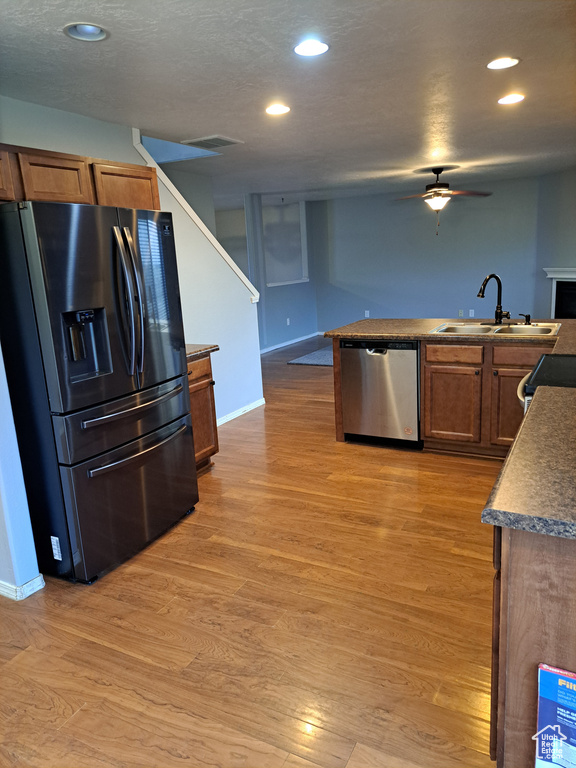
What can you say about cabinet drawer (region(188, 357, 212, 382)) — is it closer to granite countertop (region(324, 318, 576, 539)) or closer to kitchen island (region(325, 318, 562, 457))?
kitchen island (region(325, 318, 562, 457))

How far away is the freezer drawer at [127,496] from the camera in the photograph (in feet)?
8.23

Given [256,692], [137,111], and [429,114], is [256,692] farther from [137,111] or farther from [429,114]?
[429,114]

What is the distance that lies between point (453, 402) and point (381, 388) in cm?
52

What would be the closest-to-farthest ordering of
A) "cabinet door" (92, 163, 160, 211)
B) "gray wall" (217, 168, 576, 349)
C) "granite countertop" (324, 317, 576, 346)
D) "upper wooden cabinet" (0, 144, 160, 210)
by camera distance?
"upper wooden cabinet" (0, 144, 160, 210)
"cabinet door" (92, 163, 160, 211)
"granite countertop" (324, 317, 576, 346)
"gray wall" (217, 168, 576, 349)

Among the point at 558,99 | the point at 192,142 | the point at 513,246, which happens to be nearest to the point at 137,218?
the point at 192,142

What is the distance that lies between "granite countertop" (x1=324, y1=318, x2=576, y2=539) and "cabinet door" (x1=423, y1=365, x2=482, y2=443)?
5.27 feet

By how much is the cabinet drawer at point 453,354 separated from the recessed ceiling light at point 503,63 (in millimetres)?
1667

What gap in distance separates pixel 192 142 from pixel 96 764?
385 centimetres

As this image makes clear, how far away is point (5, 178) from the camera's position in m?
2.37

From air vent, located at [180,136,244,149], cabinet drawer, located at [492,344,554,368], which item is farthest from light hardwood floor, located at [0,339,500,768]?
air vent, located at [180,136,244,149]

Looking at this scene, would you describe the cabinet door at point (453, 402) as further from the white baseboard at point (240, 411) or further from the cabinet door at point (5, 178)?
the cabinet door at point (5, 178)
